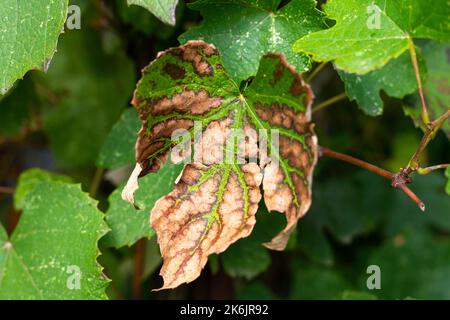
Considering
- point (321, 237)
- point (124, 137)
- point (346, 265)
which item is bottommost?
point (346, 265)

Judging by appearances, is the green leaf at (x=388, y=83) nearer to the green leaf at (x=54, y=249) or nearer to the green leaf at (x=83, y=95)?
the green leaf at (x=54, y=249)

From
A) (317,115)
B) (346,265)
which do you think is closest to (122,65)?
(317,115)

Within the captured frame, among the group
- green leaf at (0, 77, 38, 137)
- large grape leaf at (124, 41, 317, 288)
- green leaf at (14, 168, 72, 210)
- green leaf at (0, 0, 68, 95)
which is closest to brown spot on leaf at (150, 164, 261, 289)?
large grape leaf at (124, 41, 317, 288)

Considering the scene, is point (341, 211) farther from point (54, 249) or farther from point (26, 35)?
point (26, 35)

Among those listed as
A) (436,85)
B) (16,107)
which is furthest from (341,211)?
(16,107)

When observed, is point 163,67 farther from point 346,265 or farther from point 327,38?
point 346,265
